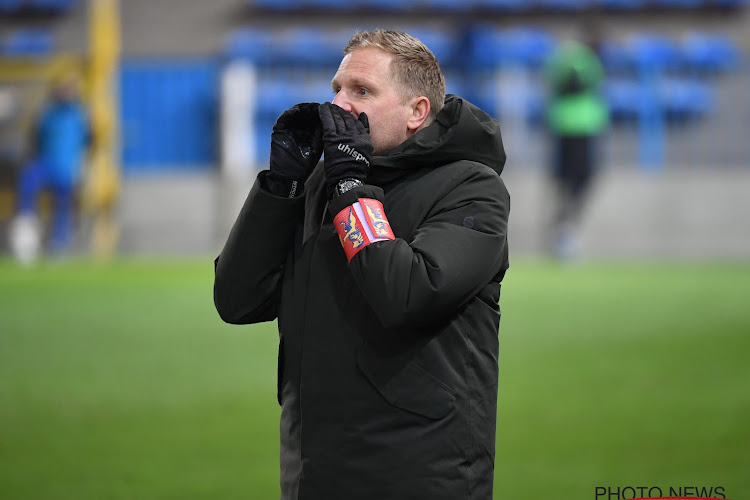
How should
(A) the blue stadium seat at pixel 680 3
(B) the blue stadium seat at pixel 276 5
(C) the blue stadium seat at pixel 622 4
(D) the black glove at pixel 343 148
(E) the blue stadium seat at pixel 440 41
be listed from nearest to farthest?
(D) the black glove at pixel 343 148
(E) the blue stadium seat at pixel 440 41
(B) the blue stadium seat at pixel 276 5
(C) the blue stadium seat at pixel 622 4
(A) the blue stadium seat at pixel 680 3

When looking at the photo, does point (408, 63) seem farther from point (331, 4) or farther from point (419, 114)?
point (331, 4)

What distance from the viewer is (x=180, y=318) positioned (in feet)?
27.0

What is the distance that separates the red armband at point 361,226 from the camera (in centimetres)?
232

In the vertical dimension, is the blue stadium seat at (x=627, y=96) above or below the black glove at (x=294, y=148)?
above

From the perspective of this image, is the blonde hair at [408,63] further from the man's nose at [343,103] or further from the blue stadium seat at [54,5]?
the blue stadium seat at [54,5]

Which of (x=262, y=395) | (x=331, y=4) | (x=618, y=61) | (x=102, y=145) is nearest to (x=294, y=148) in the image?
(x=262, y=395)

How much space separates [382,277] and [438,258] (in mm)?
124

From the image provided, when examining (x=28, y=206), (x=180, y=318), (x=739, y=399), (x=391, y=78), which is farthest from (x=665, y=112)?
(x=391, y=78)

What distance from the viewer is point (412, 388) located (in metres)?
2.36

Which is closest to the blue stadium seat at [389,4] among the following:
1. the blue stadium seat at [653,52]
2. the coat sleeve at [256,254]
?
the blue stadium seat at [653,52]

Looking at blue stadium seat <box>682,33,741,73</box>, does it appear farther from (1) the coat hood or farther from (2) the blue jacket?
(1) the coat hood

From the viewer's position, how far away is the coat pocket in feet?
7.73

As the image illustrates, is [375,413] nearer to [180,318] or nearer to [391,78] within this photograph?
[391,78]

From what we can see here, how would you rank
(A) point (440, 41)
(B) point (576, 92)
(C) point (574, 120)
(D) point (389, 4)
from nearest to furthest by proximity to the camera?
1. (B) point (576, 92)
2. (C) point (574, 120)
3. (A) point (440, 41)
4. (D) point (389, 4)
